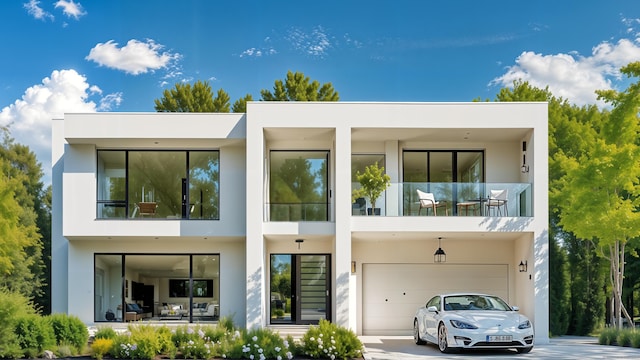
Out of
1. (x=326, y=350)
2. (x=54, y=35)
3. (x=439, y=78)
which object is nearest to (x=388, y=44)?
(x=439, y=78)

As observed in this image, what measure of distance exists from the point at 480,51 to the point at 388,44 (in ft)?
12.6

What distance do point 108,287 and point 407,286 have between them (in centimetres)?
874

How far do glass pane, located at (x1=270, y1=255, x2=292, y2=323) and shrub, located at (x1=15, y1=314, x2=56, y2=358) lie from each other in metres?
8.05

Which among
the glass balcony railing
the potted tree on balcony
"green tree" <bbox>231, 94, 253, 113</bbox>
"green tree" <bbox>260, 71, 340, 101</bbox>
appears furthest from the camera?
"green tree" <bbox>260, 71, 340, 101</bbox>

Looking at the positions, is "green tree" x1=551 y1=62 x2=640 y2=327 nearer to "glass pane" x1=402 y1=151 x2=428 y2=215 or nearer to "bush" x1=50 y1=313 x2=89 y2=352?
"glass pane" x1=402 y1=151 x2=428 y2=215

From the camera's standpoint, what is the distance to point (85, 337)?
48.3 feet

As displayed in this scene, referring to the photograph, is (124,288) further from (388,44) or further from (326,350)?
(388,44)

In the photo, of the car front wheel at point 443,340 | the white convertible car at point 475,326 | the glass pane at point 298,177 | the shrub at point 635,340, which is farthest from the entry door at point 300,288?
the shrub at point 635,340

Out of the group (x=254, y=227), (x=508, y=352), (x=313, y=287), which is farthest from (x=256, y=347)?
(x=313, y=287)

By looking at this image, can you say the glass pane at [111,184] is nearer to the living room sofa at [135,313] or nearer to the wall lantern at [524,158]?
the living room sofa at [135,313]

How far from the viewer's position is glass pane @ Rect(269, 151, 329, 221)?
2139 centimetres

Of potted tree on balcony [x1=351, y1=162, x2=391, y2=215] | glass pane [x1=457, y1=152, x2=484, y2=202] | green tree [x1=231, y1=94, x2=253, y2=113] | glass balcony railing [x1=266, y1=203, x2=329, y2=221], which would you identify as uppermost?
green tree [x1=231, y1=94, x2=253, y2=113]

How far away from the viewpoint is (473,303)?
1662cm

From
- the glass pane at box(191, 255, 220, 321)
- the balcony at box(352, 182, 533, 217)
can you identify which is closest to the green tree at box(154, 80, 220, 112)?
the glass pane at box(191, 255, 220, 321)
